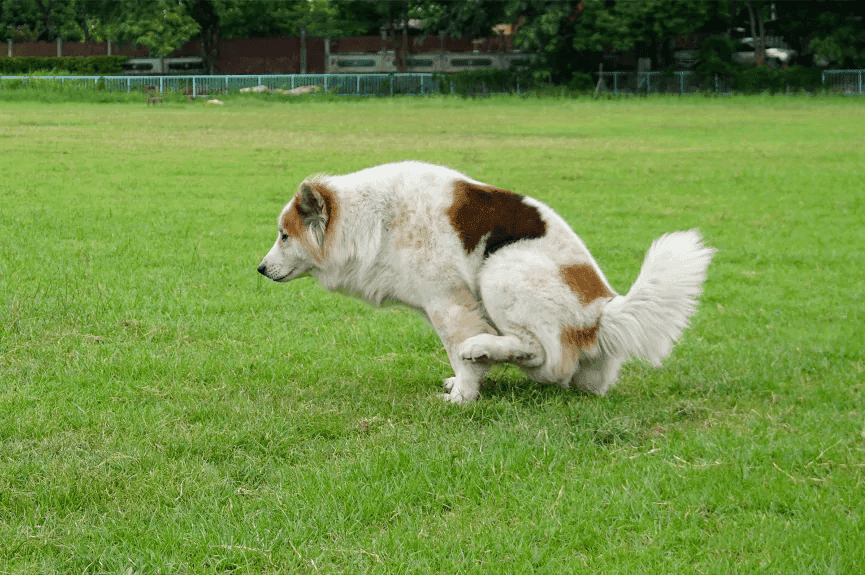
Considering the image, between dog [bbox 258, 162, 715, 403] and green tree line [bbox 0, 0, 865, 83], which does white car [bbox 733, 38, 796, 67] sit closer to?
green tree line [bbox 0, 0, 865, 83]

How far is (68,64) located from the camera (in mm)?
60938

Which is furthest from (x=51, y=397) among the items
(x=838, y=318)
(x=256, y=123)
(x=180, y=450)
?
(x=256, y=123)

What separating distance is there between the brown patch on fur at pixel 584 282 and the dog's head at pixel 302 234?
149 cm

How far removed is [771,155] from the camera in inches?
806

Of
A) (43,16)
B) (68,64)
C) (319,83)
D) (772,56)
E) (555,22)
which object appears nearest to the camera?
(555,22)

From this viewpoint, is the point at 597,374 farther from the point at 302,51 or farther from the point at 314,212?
the point at 302,51

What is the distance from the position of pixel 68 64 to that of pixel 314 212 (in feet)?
201

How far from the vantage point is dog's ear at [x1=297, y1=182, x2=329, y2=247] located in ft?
18.7

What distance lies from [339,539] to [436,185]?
262 cm

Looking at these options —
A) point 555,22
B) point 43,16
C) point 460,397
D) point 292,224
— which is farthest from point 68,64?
point 460,397

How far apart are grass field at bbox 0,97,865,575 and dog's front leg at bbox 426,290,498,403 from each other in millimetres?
163

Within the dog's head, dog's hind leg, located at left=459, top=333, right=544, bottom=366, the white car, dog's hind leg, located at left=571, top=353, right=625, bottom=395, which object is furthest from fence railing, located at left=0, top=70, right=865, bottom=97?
dog's hind leg, located at left=459, top=333, right=544, bottom=366

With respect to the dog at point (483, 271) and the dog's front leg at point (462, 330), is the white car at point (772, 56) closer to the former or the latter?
the dog at point (483, 271)

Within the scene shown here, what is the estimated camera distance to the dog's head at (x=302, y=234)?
5.75 meters
